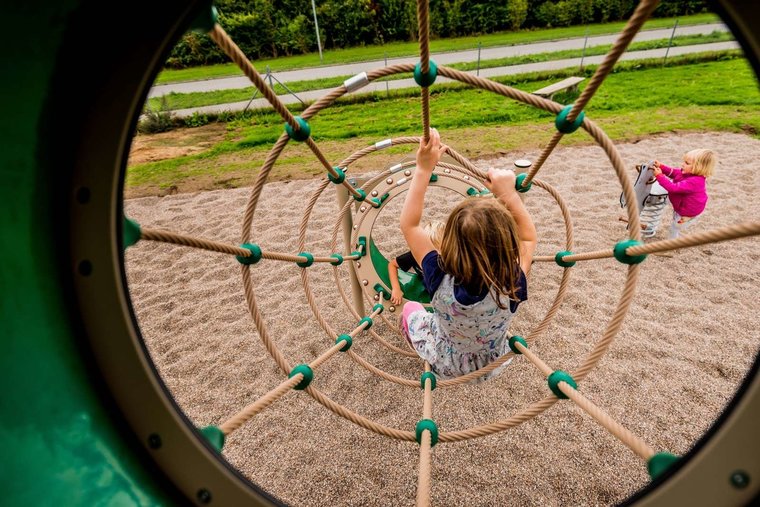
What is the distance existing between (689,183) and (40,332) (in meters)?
3.00

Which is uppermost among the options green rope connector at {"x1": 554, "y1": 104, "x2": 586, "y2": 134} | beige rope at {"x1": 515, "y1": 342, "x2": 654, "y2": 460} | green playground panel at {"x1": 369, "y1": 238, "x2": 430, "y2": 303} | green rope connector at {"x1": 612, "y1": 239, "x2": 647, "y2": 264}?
green rope connector at {"x1": 554, "y1": 104, "x2": 586, "y2": 134}

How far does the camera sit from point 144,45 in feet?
1.57

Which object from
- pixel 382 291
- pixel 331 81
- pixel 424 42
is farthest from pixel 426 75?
pixel 331 81

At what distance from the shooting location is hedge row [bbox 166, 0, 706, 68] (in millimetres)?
14234

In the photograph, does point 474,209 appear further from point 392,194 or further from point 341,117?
point 341,117

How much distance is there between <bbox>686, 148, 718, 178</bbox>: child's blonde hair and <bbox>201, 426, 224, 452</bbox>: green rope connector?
9.32 feet

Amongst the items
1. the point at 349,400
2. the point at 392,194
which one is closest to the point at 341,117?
the point at 392,194

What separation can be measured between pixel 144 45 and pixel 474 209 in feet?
2.46

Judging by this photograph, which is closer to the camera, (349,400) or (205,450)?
(205,450)

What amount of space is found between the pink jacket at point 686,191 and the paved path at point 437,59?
755cm

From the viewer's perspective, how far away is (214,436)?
0.59m

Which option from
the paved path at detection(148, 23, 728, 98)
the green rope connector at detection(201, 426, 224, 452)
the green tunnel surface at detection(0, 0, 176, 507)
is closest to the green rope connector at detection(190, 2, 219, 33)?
the green tunnel surface at detection(0, 0, 176, 507)

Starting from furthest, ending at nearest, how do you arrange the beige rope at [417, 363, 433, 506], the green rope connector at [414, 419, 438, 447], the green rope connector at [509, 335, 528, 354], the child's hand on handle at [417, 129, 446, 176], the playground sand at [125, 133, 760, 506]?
the playground sand at [125, 133, 760, 506]
the green rope connector at [509, 335, 528, 354]
the child's hand on handle at [417, 129, 446, 176]
the green rope connector at [414, 419, 438, 447]
the beige rope at [417, 363, 433, 506]

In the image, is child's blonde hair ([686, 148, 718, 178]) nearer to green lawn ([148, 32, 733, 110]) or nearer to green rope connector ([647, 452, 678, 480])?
green rope connector ([647, 452, 678, 480])
